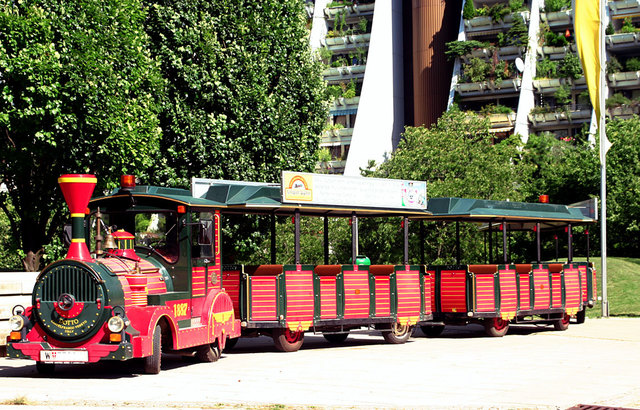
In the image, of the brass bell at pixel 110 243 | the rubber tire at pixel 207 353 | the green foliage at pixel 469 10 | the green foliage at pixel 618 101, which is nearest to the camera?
the brass bell at pixel 110 243

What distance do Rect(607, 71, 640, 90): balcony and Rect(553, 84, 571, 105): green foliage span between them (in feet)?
9.73

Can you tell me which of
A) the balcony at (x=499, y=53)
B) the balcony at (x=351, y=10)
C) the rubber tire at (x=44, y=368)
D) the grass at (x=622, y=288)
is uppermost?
the balcony at (x=351, y=10)

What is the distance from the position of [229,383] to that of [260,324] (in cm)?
526

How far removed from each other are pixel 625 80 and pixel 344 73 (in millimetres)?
22259

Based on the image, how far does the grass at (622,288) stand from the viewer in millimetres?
33656

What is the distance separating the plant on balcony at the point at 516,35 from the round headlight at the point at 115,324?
191 ft

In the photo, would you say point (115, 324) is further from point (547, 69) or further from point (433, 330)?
point (547, 69)

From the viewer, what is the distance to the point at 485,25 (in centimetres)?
7088

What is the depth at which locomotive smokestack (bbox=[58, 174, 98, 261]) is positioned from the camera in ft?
48.8

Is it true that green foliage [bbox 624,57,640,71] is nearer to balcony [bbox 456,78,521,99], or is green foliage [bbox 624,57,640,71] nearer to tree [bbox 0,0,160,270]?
balcony [bbox 456,78,521,99]

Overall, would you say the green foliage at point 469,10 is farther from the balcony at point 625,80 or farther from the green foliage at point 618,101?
the green foliage at point 618,101

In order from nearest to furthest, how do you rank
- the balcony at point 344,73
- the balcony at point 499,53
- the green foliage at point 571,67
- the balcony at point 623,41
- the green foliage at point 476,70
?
the balcony at point 623,41
the green foliage at point 571,67
the green foliage at point 476,70
the balcony at point 499,53
the balcony at point 344,73

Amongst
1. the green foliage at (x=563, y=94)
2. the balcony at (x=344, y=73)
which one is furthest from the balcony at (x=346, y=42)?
the green foliage at (x=563, y=94)

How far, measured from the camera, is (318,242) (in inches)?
1502
